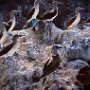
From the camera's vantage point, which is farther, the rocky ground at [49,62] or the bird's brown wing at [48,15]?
the bird's brown wing at [48,15]

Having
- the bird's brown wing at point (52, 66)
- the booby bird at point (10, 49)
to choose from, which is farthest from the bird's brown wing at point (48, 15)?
the bird's brown wing at point (52, 66)

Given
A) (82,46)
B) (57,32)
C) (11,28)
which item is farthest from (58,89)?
(11,28)

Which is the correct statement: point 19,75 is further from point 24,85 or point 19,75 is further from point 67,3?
point 67,3

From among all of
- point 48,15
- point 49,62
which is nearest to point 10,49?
point 49,62

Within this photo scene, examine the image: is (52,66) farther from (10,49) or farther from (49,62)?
(10,49)

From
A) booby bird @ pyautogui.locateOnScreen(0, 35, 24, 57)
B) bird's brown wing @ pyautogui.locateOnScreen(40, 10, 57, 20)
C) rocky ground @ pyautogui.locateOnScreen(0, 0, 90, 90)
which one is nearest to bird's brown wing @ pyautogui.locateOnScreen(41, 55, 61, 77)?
rocky ground @ pyautogui.locateOnScreen(0, 0, 90, 90)

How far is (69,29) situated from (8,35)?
1133mm

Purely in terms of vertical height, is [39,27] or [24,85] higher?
[39,27]

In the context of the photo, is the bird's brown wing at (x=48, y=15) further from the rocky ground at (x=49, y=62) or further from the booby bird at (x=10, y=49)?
the booby bird at (x=10, y=49)

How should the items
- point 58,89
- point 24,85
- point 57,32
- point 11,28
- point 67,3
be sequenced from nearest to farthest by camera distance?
point 58,89, point 24,85, point 57,32, point 11,28, point 67,3

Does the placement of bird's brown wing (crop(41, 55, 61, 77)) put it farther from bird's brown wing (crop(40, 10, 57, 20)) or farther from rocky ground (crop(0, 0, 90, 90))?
bird's brown wing (crop(40, 10, 57, 20))

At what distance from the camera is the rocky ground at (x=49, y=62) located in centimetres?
364

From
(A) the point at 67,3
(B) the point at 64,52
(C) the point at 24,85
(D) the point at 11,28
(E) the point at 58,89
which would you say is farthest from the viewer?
(A) the point at 67,3

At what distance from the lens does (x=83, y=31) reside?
4.90 metres
